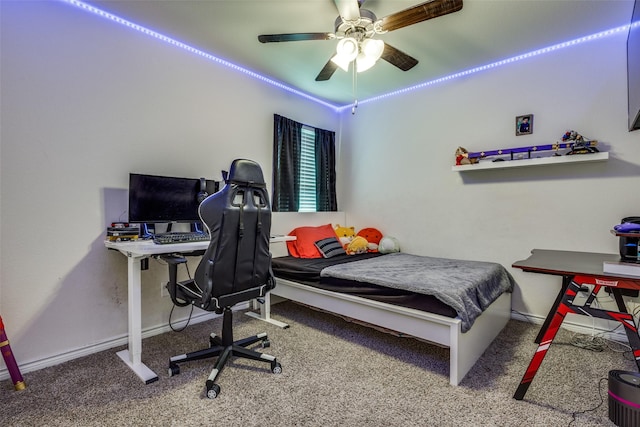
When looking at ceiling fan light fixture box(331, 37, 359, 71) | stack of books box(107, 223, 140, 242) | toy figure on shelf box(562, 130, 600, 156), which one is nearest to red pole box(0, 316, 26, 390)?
stack of books box(107, 223, 140, 242)

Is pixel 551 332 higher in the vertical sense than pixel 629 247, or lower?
lower

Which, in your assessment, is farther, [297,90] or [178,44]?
[297,90]

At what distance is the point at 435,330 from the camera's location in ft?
6.75

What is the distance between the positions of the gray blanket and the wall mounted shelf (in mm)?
923

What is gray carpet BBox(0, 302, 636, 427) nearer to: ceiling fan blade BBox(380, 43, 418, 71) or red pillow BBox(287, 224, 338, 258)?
red pillow BBox(287, 224, 338, 258)

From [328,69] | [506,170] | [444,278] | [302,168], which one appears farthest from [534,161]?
[302,168]

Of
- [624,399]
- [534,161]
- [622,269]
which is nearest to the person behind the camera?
[624,399]

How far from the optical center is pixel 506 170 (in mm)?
3070

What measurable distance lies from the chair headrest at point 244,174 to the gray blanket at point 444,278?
1.09 m

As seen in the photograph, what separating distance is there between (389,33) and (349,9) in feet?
2.71

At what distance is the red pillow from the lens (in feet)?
11.3

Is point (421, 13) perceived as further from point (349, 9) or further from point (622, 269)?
point (622, 269)

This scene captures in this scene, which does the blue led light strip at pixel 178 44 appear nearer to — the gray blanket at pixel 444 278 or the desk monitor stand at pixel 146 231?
the desk monitor stand at pixel 146 231

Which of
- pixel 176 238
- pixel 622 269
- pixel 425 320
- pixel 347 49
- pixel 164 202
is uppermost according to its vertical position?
pixel 347 49
